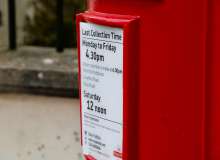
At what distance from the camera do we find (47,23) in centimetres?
549

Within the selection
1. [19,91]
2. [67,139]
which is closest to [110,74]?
[67,139]

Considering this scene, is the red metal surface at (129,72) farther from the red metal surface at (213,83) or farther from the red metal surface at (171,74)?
the red metal surface at (213,83)

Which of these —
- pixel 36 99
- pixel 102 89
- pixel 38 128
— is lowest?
pixel 38 128

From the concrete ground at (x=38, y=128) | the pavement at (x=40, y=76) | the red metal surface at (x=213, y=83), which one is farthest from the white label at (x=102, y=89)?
the pavement at (x=40, y=76)

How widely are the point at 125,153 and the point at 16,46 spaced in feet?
8.68

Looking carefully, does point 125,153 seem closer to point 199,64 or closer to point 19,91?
point 199,64

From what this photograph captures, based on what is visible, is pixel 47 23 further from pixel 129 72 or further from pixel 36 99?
pixel 129 72

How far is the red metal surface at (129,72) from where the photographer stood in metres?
1.86

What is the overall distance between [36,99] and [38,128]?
24 cm

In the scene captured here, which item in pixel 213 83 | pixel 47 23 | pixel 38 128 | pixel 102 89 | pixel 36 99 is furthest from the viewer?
pixel 47 23

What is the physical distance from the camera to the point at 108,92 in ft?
6.49

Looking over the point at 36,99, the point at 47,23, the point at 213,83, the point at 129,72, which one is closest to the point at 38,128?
the point at 36,99

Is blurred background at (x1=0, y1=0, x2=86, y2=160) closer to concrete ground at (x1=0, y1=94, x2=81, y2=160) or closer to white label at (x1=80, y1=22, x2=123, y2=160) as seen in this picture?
concrete ground at (x1=0, y1=94, x2=81, y2=160)

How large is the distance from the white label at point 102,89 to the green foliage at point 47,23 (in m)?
3.20
